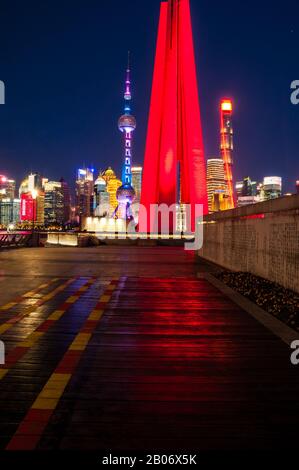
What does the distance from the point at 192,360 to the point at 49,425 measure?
2347 millimetres

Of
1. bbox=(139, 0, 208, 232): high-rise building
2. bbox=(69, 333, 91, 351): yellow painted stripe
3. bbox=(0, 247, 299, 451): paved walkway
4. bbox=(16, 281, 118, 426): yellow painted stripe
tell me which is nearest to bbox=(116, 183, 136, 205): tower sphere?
bbox=(139, 0, 208, 232): high-rise building

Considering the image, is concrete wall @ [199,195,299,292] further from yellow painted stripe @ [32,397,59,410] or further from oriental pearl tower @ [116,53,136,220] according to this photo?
oriental pearl tower @ [116,53,136,220]

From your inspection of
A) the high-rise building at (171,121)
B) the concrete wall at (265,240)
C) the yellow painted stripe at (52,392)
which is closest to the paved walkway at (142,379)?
the yellow painted stripe at (52,392)

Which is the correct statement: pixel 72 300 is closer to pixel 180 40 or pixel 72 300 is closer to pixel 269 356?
pixel 269 356

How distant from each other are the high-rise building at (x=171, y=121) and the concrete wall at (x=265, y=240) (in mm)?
34445

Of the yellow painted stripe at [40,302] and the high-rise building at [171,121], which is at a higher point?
the high-rise building at [171,121]

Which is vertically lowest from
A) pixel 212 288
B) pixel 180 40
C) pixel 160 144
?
pixel 212 288

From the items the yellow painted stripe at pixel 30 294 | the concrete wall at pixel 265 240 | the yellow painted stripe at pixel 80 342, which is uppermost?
the concrete wall at pixel 265 240

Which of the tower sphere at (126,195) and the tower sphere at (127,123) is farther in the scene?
the tower sphere at (127,123)

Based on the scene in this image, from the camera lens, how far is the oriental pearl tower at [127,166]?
14162cm

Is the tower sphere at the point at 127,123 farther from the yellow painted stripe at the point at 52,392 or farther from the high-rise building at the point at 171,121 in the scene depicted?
the yellow painted stripe at the point at 52,392

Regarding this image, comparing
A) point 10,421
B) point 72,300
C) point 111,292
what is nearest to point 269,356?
point 10,421

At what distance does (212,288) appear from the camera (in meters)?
12.9

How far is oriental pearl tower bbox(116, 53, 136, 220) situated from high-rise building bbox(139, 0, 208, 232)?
81.3m
